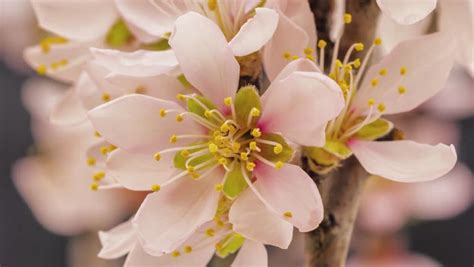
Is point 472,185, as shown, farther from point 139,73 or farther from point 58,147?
point 139,73

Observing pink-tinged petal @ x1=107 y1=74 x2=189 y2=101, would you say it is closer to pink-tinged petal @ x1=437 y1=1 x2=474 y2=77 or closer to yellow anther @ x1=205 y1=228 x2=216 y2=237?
yellow anther @ x1=205 y1=228 x2=216 y2=237

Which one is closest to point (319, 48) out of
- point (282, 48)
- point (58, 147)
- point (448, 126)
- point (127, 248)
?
point (282, 48)

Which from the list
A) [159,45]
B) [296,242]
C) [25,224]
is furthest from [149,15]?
[25,224]

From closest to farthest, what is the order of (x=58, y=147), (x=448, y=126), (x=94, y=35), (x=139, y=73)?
(x=139, y=73) → (x=94, y=35) → (x=58, y=147) → (x=448, y=126)

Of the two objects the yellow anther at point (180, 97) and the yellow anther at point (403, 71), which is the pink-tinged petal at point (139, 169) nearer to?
the yellow anther at point (180, 97)

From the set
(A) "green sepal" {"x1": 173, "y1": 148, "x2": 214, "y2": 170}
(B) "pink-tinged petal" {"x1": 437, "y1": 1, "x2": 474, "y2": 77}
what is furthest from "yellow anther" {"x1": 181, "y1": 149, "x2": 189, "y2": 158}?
(B) "pink-tinged petal" {"x1": 437, "y1": 1, "x2": 474, "y2": 77}

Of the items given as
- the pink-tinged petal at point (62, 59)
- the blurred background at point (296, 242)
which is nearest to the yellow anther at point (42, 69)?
the pink-tinged petal at point (62, 59)
